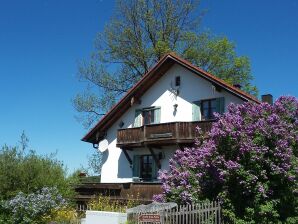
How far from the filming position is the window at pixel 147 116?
2722 centimetres

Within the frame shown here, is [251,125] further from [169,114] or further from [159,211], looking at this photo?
[169,114]

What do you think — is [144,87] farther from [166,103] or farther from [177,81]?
[177,81]

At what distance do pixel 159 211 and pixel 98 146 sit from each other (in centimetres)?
1559

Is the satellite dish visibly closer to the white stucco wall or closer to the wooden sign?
the white stucco wall

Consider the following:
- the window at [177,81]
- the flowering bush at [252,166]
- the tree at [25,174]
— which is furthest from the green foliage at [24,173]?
the window at [177,81]

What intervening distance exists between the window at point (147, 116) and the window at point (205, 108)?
2.86m

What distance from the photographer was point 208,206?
15.8 meters

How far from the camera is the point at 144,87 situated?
91.1 feet

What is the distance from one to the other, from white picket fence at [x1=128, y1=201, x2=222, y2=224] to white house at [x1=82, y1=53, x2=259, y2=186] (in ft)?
23.8

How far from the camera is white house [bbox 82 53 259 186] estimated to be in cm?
2406

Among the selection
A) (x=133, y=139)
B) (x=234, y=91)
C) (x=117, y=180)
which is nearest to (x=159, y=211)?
(x=234, y=91)

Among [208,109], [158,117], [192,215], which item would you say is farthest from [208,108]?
[192,215]

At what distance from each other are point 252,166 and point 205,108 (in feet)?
30.9

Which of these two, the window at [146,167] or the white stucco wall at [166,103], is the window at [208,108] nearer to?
the white stucco wall at [166,103]
